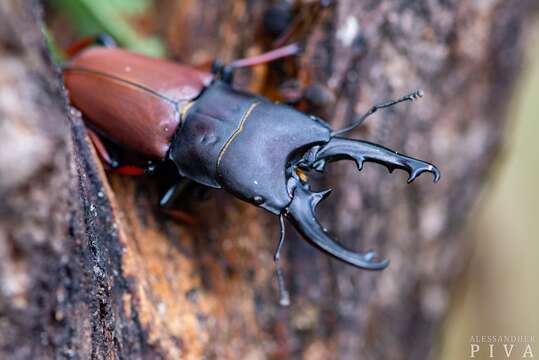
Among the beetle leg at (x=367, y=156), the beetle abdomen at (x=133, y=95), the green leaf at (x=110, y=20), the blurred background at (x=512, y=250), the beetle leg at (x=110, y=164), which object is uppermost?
the blurred background at (x=512, y=250)

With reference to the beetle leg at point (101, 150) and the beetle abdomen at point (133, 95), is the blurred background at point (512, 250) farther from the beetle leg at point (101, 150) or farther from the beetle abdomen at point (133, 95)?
the beetle leg at point (101, 150)

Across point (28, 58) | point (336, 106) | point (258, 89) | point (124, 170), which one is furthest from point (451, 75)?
point (28, 58)

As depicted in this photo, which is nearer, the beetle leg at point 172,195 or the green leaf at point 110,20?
the beetle leg at point 172,195

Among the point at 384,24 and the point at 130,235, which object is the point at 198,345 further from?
the point at 384,24

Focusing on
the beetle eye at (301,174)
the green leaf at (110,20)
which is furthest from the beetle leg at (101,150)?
the green leaf at (110,20)

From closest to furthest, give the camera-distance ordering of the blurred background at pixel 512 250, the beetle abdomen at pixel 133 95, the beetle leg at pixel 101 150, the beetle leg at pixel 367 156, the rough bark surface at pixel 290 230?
the rough bark surface at pixel 290 230
the beetle leg at pixel 367 156
the beetle leg at pixel 101 150
the beetle abdomen at pixel 133 95
the blurred background at pixel 512 250
